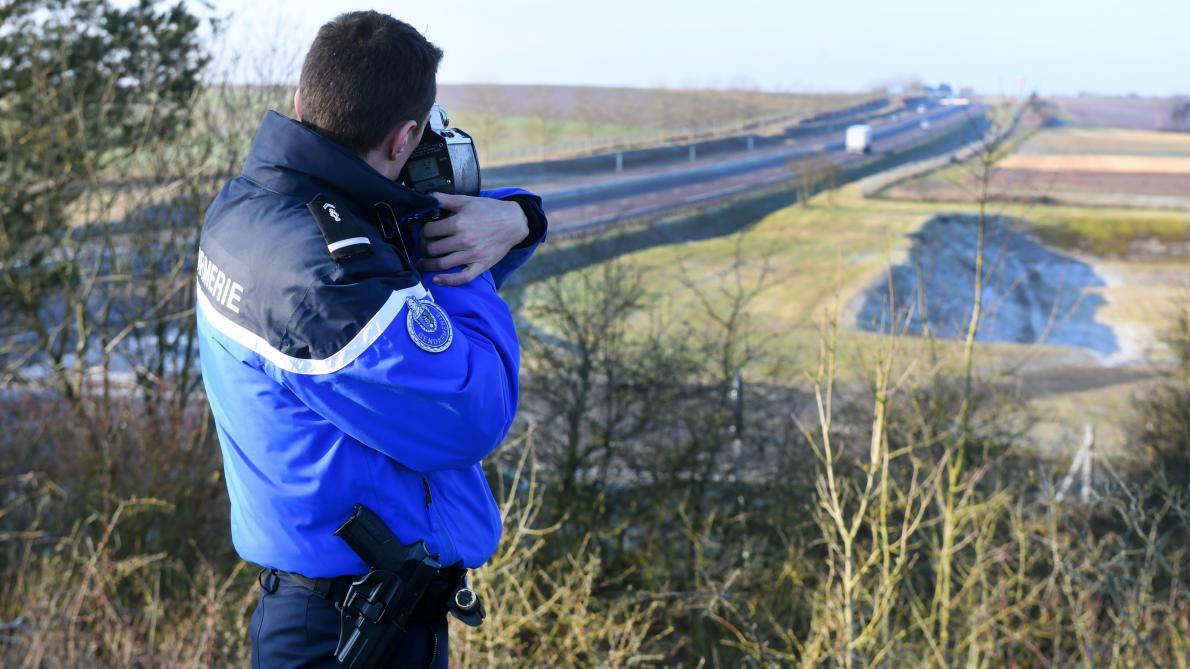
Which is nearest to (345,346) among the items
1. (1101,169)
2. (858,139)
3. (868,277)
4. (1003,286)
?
(868,277)

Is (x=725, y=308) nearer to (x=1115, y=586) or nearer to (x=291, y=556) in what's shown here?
(x=1115, y=586)

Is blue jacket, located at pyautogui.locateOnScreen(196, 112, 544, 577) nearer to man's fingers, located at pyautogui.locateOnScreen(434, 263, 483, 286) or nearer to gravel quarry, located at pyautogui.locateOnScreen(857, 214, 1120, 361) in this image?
man's fingers, located at pyautogui.locateOnScreen(434, 263, 483, 286)

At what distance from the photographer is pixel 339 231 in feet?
5.71

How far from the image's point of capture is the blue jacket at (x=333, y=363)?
1710mm

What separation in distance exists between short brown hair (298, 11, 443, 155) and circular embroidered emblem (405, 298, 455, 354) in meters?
0.34

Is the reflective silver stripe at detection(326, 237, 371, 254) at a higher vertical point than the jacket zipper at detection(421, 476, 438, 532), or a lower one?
higher

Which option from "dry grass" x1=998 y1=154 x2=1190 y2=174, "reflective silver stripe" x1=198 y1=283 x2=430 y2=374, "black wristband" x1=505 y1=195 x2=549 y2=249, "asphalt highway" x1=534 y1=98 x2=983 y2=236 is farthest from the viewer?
"dry grass" x1=998 y1=154 x2=1190 y2=174

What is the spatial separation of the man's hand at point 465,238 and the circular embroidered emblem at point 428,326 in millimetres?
202

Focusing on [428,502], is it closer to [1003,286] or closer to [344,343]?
[344,343]

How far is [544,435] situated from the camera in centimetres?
1395

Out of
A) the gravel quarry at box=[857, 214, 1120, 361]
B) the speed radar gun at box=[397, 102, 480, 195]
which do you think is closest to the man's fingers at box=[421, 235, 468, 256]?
the speed radar gun at box=[397, 102, 480, 195]

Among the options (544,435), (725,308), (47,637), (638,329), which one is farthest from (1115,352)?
(47,637)

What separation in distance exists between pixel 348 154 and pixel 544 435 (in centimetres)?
1227

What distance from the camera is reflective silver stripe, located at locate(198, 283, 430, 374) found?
5.56 feet
